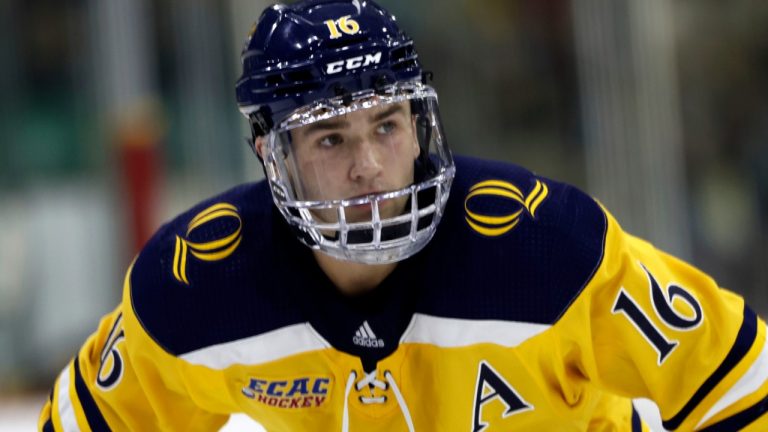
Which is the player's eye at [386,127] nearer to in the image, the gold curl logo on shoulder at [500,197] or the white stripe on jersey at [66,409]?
the gold curl logo on shoulder at [500,197]

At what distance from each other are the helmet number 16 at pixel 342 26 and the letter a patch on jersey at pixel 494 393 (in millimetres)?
585

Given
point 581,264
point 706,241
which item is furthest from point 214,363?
point 706,241

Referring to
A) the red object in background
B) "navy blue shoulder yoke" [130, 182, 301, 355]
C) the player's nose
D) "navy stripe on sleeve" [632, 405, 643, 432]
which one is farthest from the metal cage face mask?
the red object in background

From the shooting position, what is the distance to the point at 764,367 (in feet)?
5.91

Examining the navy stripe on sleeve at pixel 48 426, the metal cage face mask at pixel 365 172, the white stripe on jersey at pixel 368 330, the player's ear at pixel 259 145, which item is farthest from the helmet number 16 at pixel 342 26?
the navy stripe on sleeve at pixel 48 426

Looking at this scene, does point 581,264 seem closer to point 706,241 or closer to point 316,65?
point 316,65

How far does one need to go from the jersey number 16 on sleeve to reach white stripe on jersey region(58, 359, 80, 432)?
1.02 m

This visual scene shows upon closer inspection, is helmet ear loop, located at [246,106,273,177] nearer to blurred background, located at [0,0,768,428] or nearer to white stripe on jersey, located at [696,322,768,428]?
white stripe on jersey, located at [696,322,768,428]

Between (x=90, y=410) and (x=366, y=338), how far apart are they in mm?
569

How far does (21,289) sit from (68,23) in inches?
52.6

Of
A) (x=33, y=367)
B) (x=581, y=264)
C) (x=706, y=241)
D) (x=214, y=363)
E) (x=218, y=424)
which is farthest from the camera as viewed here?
(x=33, y=367)

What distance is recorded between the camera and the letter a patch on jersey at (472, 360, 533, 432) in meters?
1.86

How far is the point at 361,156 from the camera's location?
1806mm

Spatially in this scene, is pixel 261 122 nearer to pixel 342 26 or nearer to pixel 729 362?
pixel 342 26
